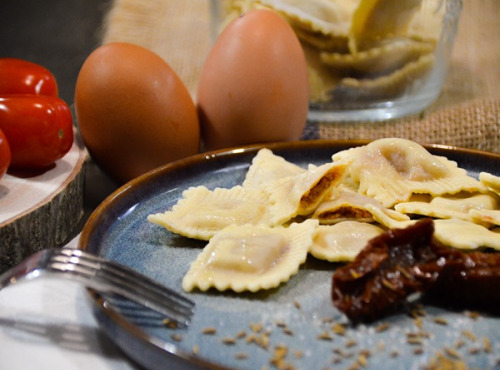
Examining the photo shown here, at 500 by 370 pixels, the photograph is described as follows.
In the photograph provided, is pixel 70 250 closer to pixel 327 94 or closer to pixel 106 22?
pixel 327 94

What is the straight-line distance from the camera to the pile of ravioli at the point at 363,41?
2678mm

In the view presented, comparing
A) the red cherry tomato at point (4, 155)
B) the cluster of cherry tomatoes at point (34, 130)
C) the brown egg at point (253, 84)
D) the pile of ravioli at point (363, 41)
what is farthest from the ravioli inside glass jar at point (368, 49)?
the red cherry tomato at point (4, 155)

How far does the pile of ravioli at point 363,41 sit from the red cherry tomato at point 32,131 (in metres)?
1.16

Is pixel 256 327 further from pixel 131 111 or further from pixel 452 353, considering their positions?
pixel 131 111

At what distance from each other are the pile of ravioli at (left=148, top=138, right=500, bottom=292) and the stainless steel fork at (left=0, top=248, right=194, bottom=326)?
0.13m

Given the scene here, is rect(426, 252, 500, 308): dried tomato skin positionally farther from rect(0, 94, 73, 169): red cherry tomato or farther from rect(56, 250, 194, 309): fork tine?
rect(0, 94, 73, 169): red cherry tomato

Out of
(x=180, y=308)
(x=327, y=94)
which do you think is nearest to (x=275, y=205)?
(x=180, y=308)

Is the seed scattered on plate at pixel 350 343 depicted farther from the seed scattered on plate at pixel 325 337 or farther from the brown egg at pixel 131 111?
the brown egg at pixel 131 111

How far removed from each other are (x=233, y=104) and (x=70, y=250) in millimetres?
1233

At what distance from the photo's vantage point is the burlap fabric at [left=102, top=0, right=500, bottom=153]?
8.95 feet

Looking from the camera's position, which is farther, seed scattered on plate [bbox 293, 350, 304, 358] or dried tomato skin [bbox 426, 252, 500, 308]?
dried tomato skin [bbox 426, 252, 500, 308]

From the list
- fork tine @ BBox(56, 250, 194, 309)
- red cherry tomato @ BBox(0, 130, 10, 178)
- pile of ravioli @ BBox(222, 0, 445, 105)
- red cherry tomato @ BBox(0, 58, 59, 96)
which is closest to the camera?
fork tine @ BBox(56, 250, 194, 309)

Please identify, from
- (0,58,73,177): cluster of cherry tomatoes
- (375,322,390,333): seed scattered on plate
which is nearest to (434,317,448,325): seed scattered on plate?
(375,322,390,333): seed scattered on plate

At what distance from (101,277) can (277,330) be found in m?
0.39
